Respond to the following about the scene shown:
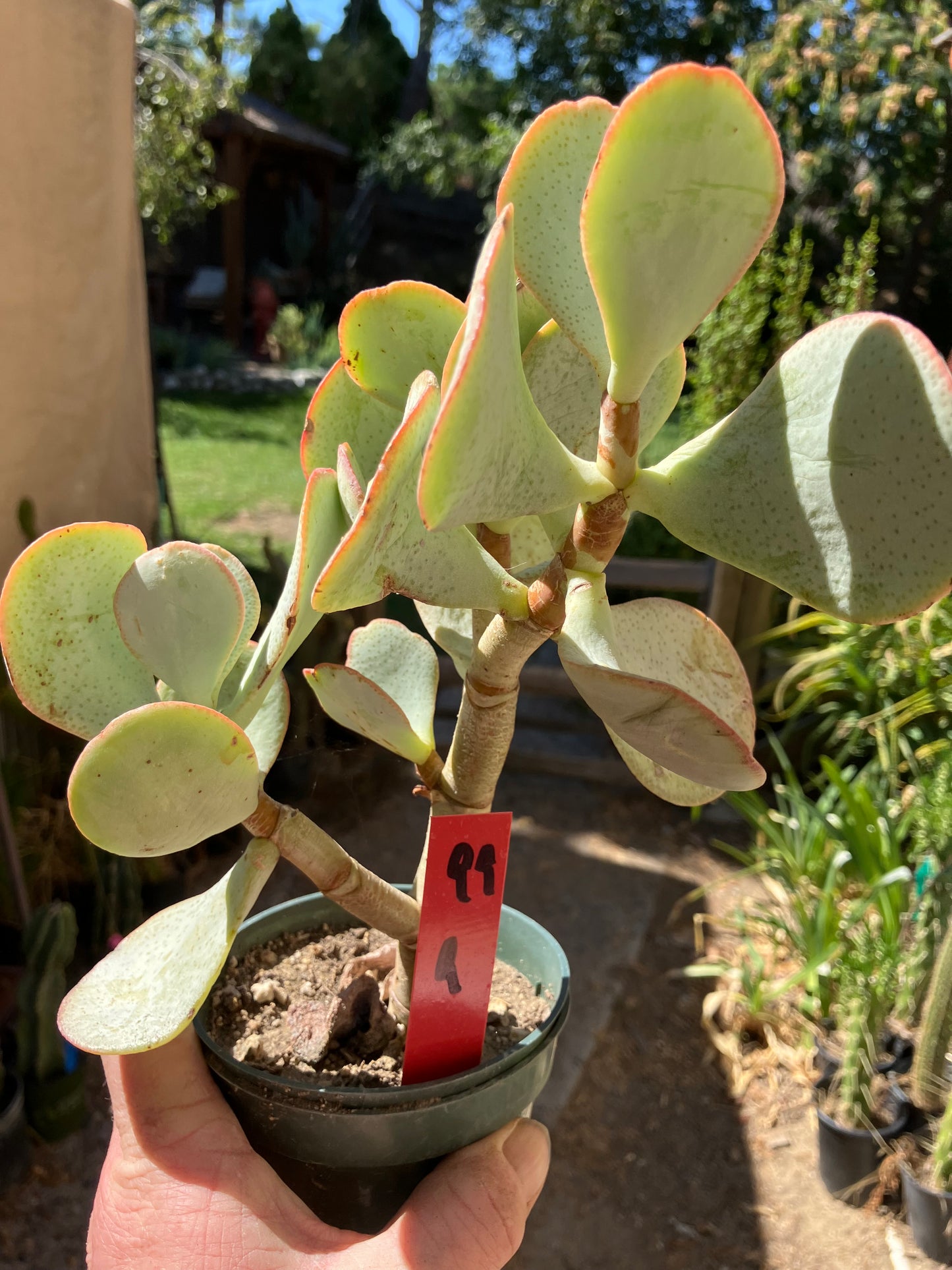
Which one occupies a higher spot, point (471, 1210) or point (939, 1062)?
point (471, 1210)

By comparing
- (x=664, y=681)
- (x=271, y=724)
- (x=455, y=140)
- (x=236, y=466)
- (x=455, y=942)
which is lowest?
(x=236, y=466)

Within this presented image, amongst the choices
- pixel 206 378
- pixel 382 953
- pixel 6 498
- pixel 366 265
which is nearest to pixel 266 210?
pixel 366 265

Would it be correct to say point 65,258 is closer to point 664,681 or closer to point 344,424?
point 344,424

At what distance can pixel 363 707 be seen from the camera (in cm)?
55

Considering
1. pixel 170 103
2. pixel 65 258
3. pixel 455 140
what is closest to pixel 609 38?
pixel 455 140

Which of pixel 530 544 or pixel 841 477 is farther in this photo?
pixel 530 544

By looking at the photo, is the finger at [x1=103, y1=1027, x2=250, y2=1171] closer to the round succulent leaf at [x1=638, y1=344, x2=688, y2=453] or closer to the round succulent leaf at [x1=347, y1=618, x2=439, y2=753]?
the round succulent leaf at [x1=347, y1=618, x2=439, y2=753]

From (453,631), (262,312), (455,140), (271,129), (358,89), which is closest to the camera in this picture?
(453,631)

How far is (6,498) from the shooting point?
6.74 feet

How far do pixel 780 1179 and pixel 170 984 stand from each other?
160cm

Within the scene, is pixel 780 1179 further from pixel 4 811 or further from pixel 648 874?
pixel 4 811

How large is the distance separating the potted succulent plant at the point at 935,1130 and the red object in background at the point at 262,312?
922 centimetres

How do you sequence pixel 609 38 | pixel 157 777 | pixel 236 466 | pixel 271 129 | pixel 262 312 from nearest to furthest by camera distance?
pixel 157 777 → pixel 236 466 → pixel 609 38 → pixel 271 129 → pixel 262 312

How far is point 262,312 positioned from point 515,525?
993 cm
